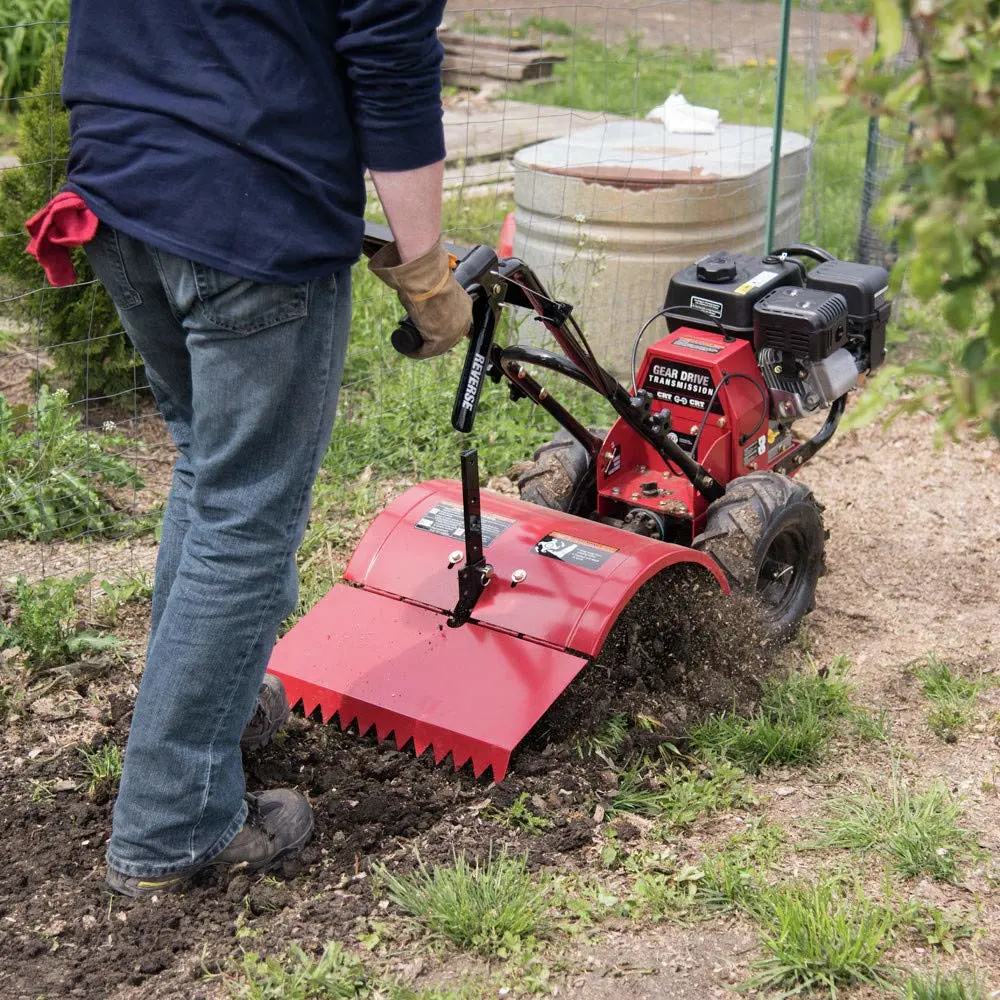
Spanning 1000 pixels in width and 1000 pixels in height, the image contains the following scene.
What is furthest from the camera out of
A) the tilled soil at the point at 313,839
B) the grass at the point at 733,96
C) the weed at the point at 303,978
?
the grass at the point at 733,96

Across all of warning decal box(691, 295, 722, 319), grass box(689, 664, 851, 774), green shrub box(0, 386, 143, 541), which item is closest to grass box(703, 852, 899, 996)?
grass box(689, 664, 851, 774)

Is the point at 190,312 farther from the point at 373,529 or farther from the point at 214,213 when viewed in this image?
the point at 373,529

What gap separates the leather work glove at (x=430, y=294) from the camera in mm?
2207

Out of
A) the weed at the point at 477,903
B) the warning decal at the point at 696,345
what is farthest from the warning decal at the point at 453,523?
the weed at the point at 477,903

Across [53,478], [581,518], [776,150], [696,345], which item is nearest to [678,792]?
[581,518]

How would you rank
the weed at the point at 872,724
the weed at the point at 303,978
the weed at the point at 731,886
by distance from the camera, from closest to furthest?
the weed at the point at 303,978
the weed at the point at 731,886
the weed at the point at 872,724

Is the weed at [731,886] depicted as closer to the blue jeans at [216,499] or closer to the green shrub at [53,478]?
the blue jeans at [216,499]

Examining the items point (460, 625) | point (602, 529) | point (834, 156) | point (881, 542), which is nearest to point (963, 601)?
point (881, 542)

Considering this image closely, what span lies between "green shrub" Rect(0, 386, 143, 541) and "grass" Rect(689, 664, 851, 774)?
2.01 meters

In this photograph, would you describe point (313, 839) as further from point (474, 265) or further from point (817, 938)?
point (474, 265)

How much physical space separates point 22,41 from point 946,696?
25.4 ft

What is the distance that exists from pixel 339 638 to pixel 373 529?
297 millimetres

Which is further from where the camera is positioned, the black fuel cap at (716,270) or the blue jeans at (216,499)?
the black fuel cap at (716,270)

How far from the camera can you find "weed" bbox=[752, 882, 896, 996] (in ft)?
7.27
